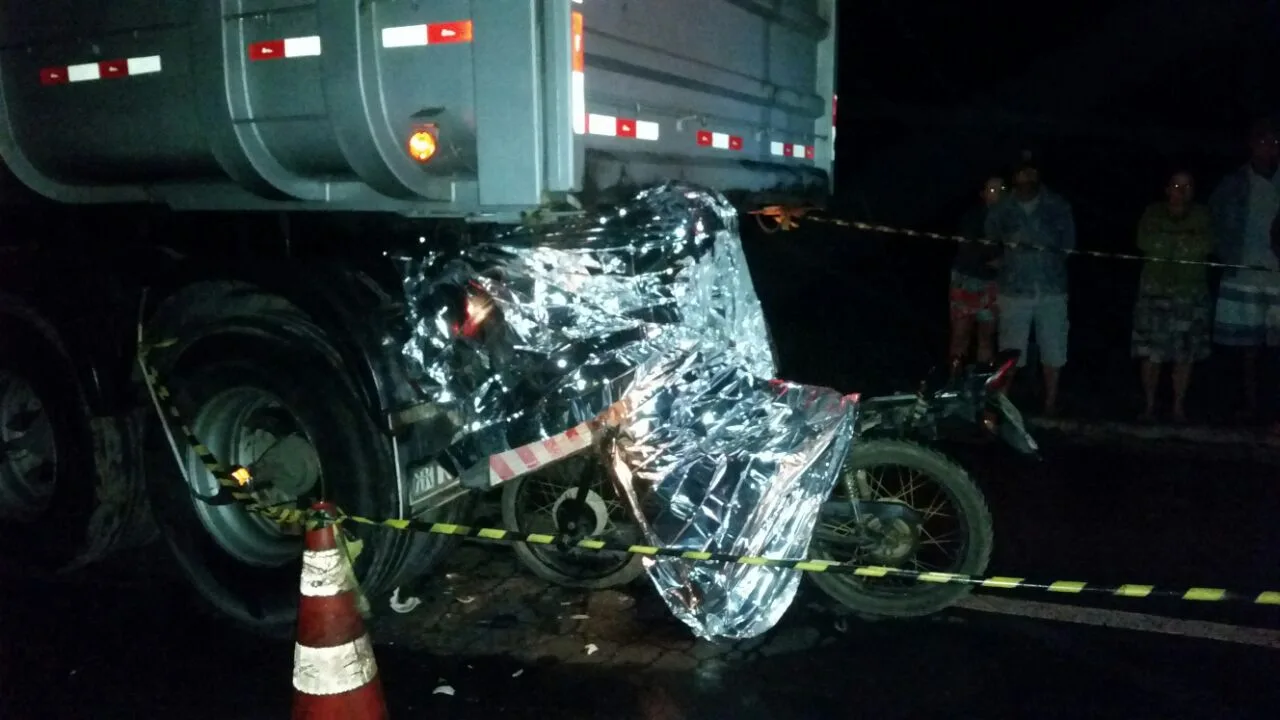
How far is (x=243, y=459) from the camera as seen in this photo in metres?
4.45

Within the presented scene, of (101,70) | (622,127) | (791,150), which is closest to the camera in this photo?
(622,127)

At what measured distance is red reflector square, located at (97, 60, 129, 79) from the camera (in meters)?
4.14

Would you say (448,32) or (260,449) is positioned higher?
(448,32)

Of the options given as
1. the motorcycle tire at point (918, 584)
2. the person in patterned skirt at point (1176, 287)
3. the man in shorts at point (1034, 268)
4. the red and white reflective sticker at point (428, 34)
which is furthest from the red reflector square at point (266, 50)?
the person in patterned skirt at point (1176, 287)

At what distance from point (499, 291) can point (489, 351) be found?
21 centimetres

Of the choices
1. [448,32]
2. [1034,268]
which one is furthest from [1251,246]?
[448,32]

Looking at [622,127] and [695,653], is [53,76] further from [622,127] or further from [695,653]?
[695,653]

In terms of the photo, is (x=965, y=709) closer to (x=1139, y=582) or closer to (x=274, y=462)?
(x=1139, y=582)

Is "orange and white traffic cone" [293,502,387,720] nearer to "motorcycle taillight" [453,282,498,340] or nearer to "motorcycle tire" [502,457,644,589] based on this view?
"motorcycle taillight" [453,282,498,340]

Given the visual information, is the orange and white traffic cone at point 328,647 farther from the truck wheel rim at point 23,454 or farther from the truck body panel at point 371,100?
the truck wheel rim at point 23,454

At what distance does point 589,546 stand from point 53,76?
117 inches

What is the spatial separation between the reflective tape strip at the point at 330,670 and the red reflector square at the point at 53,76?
8.92 feet

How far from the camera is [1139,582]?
4586mm

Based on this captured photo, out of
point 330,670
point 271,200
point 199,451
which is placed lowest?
point 330,670
